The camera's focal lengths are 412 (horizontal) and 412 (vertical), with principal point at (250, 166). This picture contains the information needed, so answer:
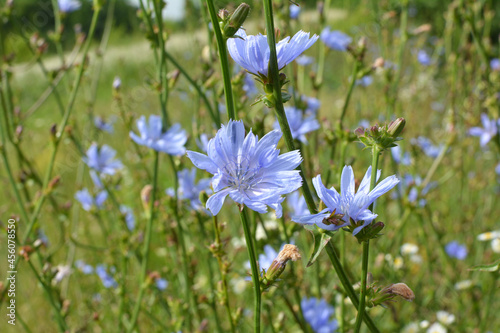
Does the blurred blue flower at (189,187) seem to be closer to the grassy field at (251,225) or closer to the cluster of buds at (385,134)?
the grassy field at (251,225)

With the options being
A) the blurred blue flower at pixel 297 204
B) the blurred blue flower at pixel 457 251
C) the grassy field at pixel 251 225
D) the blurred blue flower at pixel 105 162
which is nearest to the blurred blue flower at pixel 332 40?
the grassy field at pixel 251 225

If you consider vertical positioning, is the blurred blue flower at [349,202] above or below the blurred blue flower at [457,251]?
below

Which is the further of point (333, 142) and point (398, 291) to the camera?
point (333, 142)

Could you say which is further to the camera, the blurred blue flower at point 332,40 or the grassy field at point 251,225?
the blurred blue flower at point 332,40

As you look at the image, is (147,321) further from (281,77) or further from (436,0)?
(436,0)

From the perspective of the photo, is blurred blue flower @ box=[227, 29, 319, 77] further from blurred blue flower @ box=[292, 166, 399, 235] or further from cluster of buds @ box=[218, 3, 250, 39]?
blurred blue flower @ box=[292, 166, 399, 235]

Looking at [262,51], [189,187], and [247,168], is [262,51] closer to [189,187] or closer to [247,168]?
[247,168]

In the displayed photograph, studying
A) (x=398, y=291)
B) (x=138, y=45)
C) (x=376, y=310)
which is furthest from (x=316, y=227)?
(x=138, y=45)

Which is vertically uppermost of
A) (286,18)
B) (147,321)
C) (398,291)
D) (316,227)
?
(286,18)
